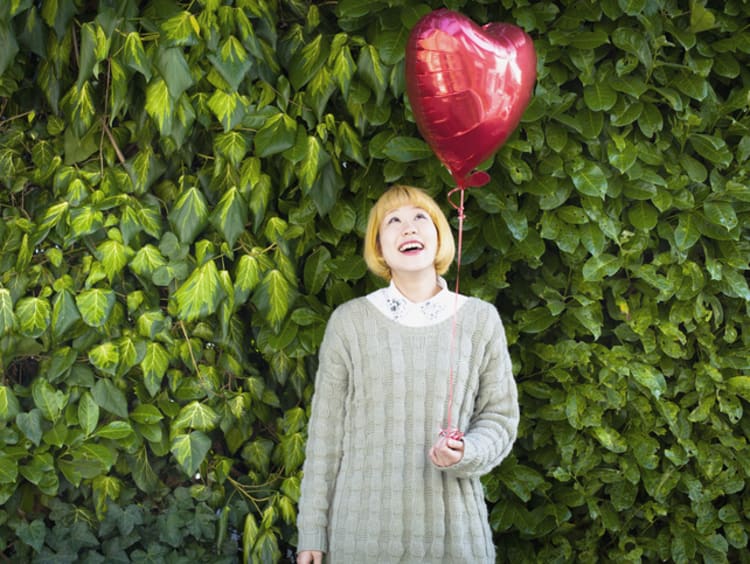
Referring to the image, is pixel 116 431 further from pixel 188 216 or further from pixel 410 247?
pixel 410 247

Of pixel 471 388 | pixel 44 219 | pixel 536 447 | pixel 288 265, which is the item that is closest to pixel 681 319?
pixel 536 447

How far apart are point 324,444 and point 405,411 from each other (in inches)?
7.5

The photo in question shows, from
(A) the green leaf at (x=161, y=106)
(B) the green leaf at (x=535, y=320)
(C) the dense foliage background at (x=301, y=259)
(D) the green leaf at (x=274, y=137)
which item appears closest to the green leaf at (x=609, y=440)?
(C) the dense foliage background at (x=301, y=259)

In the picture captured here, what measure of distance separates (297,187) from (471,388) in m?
0.78

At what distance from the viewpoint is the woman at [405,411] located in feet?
5.59

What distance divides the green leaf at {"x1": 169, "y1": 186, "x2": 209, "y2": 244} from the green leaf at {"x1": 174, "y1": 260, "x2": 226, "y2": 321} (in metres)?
0.09

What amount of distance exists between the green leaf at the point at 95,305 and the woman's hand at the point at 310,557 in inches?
29.3

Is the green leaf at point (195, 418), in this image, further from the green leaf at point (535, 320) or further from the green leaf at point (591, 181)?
the green leaf at point (591, 181)

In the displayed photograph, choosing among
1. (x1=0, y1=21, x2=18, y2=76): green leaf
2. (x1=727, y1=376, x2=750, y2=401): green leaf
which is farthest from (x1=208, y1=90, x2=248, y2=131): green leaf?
(x1=727, y1=376, x2=750, y2=401): green leaf

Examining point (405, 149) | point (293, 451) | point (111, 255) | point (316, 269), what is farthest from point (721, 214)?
point (111, 255)

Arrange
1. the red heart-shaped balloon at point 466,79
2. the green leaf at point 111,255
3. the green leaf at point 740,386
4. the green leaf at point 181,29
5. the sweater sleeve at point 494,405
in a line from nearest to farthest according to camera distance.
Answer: the red heart-shaped balloon at point 466,79
the sweater sleeve at point 494,405
the green leaf at point 181,29
the green leaf at point 111,255
the green leaf at point 740,386

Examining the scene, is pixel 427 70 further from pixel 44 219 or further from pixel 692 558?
pixel 692 558

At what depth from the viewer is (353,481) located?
1737mm

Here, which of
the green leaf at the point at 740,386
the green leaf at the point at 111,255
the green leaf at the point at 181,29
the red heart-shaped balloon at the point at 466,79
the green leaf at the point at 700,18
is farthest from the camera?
the green leaf at the point at 740,386
